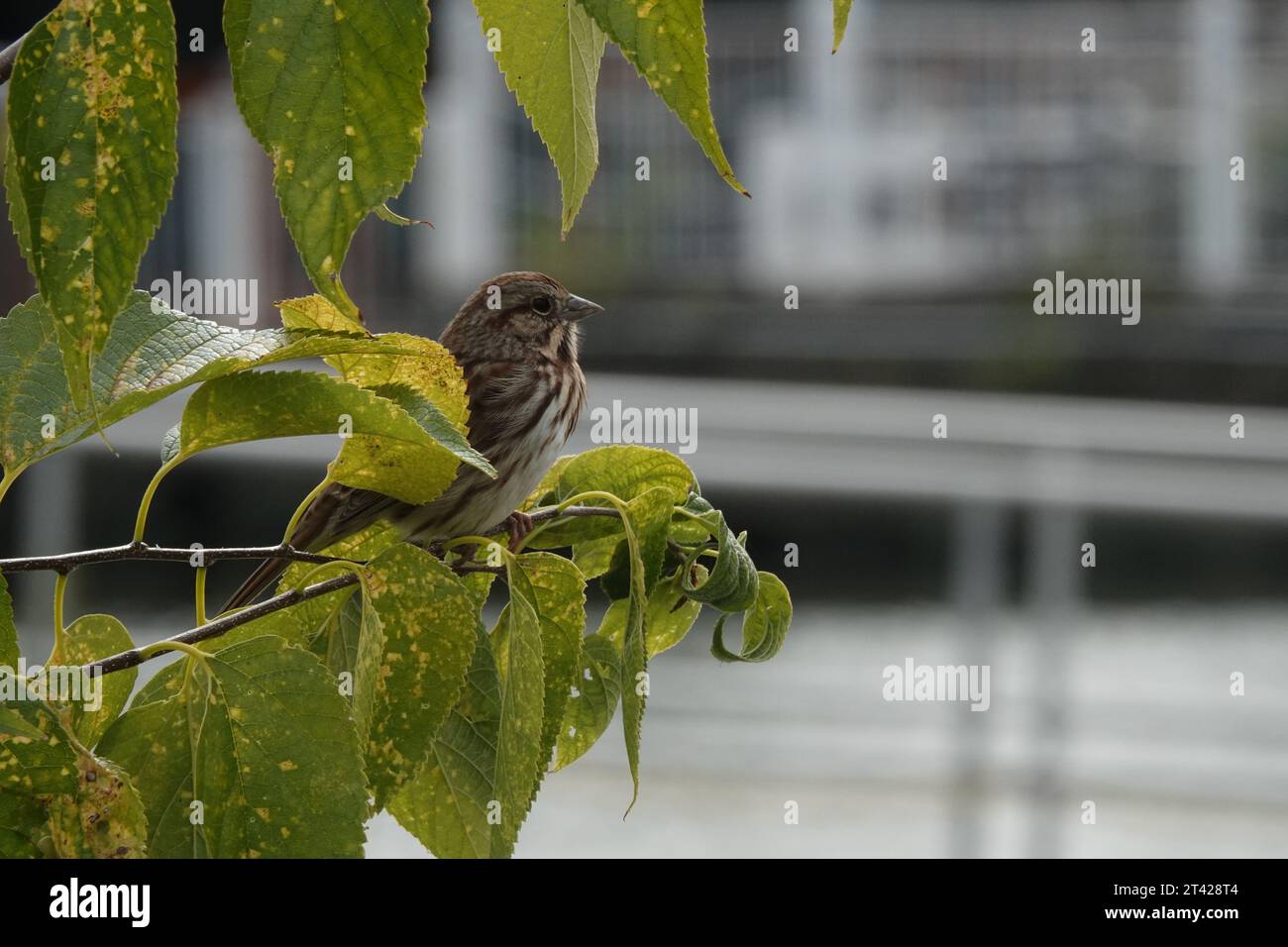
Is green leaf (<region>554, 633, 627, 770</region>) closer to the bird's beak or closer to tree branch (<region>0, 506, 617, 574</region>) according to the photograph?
tree branch (<region>0, 506, 617, 574</region>)

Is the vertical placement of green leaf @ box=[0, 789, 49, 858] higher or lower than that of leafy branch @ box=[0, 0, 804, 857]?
lower

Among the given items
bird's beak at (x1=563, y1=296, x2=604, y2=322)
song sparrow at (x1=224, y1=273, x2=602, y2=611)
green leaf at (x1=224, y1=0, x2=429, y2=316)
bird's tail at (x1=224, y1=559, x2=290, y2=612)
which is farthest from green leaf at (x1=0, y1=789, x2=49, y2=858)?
bird's beak at (x1=563, y1=296, x2=604, y2=322)

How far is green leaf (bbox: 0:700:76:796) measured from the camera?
0.47 m

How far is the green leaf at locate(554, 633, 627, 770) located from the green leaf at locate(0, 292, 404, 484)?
198mm

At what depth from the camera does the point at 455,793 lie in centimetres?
59

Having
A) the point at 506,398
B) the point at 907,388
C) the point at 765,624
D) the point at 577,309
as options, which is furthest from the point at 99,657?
the point at 907,388

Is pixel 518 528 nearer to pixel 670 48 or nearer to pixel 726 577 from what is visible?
pixel 726 577

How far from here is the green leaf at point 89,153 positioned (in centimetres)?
36

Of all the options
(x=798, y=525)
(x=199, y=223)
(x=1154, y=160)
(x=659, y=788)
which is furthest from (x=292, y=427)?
(x=1154, y=160)

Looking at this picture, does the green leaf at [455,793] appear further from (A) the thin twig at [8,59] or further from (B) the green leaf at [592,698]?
(A) the thin twig at [8,59]

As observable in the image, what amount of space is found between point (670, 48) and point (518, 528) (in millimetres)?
368

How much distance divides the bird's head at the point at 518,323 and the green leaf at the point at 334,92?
1.05 m

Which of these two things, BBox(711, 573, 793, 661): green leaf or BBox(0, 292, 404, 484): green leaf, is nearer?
BBox(0, 292, 404, 484): green leaf

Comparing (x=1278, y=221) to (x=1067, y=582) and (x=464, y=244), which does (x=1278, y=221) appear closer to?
(x=464, y=244)
